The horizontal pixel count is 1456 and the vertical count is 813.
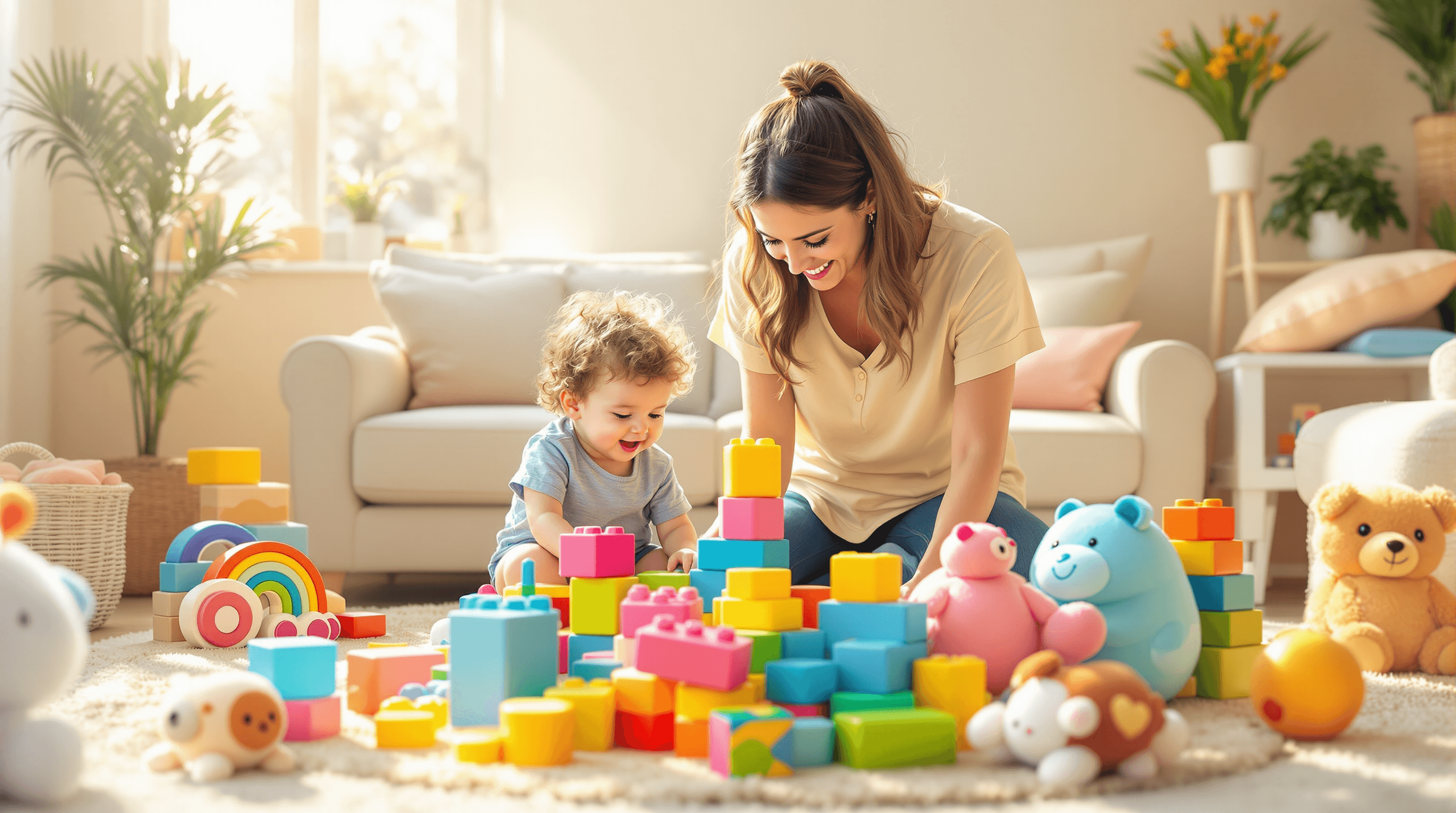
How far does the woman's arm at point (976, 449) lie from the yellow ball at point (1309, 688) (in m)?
0.42

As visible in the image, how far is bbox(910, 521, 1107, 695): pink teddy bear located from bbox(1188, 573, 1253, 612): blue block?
260 mm

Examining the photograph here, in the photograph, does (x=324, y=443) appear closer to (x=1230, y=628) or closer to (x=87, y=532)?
(x=87, y=532)

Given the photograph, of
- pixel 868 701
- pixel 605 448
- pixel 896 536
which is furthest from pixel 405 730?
pixel 896 536

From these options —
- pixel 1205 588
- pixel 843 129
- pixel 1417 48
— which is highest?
pixel 1417 48

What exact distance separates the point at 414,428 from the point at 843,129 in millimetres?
1475

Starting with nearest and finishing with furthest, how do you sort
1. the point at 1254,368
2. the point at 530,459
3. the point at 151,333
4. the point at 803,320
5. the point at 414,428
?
the point at 803,320
the point at 530,459
the point at 414,428
the point at 1254,368
the point at 151,333

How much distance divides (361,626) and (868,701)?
122cm

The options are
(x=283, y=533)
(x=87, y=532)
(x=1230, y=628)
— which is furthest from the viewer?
(x=87, y=532)

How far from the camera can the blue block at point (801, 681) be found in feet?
3.59

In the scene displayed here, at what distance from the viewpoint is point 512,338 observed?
2.99 meters

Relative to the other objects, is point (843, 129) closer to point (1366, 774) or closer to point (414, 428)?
point (1366, 774)

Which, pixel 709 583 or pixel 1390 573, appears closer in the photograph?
pixel 709 583

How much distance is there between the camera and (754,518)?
124 centimetres

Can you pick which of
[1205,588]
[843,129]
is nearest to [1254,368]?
[1205,588]
